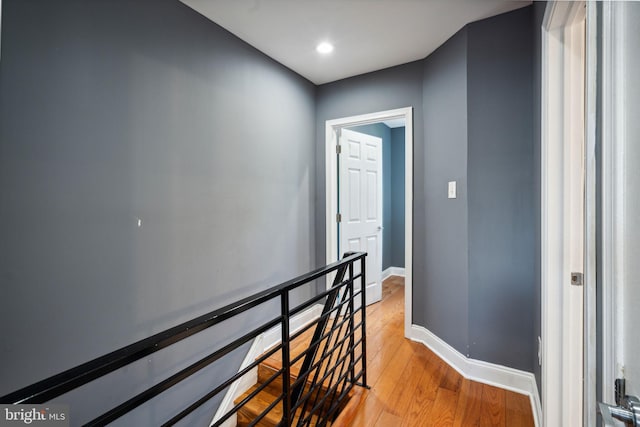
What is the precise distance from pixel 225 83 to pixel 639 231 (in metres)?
2.31

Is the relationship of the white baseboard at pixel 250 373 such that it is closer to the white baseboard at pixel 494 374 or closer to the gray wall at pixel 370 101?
the gray wall at pixel 370 101

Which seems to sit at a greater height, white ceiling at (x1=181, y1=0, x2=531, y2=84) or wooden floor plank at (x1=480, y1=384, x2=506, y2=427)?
white ceiling at (x1=181, y1=0, x2=531, y2=84)

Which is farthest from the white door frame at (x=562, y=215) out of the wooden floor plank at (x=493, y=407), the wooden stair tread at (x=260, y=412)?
the wooden stair tread at (x=260, y=412)

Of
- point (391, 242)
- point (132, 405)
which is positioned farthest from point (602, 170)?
point (391, 242)

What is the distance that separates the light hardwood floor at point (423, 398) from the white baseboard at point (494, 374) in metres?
0.04

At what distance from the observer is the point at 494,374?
1.98 metres

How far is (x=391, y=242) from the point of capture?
16.3 feet

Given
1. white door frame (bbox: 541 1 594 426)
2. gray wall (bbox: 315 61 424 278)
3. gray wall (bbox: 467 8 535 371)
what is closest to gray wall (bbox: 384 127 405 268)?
gray wall (bbox: 315 61 424 278)

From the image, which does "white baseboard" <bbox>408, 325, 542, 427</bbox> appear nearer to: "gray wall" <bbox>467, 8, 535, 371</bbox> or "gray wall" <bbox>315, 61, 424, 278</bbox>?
"gray wall" <bbox>467, 8, 535, 371</bbox>

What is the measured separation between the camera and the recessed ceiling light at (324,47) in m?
2.34

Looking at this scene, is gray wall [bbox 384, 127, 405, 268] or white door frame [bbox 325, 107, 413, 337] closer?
white door frame [bbox 325, 107, 413, 337]

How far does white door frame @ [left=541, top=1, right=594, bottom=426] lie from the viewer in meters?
1.30

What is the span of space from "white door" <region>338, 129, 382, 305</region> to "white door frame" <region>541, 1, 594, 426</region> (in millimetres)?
1987

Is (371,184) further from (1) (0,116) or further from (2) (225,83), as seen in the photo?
(1) (0,116)
